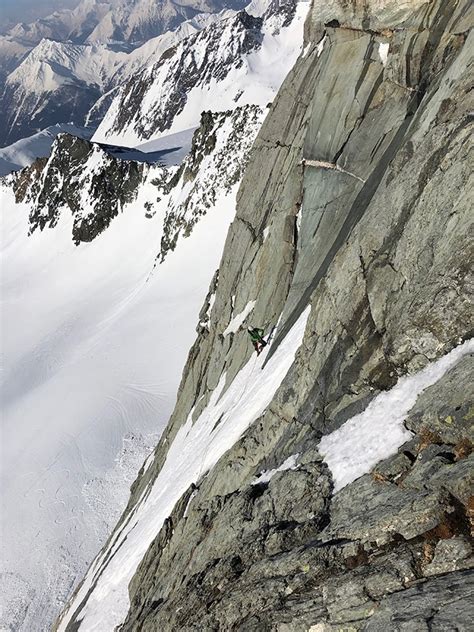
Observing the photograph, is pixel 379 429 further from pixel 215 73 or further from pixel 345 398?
pixel 215 73

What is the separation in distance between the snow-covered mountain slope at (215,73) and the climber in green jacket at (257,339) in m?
106

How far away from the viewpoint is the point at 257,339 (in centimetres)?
1841

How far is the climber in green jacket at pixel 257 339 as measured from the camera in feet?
59.8

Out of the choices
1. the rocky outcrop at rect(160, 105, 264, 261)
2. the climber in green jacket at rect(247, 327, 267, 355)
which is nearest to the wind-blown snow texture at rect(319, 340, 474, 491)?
the climber in green jacket at rect(247, 327, 267, 355)

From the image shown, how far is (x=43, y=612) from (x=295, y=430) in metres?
23.8

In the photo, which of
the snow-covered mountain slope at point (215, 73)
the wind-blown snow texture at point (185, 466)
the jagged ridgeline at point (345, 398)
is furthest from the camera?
the snow-covered mountain slope at point (215, 73)

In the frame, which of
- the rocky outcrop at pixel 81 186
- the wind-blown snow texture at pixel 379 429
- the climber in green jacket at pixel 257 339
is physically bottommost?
the wind-blown snow texture at pixel 379 429

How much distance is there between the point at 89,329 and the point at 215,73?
381ft

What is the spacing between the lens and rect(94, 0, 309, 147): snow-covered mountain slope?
128 meters

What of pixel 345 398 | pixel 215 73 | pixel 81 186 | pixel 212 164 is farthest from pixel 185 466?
pixel 215 73

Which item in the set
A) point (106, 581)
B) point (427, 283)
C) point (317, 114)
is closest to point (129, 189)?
point (317, 114)

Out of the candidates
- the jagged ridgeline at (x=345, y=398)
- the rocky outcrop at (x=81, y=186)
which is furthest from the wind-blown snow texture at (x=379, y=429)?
the rocky outcrop at (x=81, y=186)

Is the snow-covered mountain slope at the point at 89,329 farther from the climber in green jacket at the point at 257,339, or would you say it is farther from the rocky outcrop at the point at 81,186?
the climber in green jacket at the point at 257,339

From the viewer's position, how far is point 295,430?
39.4 ft
